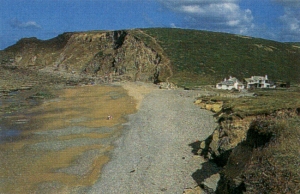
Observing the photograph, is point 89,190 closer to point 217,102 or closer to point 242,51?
point 217,102

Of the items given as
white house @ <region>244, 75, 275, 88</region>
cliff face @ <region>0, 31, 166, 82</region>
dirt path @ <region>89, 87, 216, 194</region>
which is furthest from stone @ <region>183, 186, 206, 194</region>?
cliff face @ <region>0, 31, 166, 82</region>

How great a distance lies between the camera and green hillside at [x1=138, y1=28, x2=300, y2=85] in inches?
3880

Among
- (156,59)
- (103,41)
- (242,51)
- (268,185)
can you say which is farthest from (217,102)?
(103,41)

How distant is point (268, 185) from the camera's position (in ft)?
33.2

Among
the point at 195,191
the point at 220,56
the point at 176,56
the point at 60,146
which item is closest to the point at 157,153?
the point at 195,191

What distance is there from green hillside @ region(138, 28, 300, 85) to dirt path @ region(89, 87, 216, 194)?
43.6 meters

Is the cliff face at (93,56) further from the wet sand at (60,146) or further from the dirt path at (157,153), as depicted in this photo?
the dirt path at (157,153)

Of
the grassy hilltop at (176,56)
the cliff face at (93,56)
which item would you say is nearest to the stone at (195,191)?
the grassy hilltop at (176,56)

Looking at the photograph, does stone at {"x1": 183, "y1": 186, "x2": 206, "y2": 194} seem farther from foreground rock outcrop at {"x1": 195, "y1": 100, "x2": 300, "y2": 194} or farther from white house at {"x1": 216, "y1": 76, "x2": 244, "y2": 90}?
white house at {"x1": 216, "y1": 76, "x2": 244, "y2": 90}

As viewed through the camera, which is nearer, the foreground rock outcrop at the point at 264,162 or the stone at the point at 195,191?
the foreground rock outcrop at the point at 264,162

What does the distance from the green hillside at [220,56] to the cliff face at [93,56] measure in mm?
8062

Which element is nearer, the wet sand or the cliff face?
the wet sand

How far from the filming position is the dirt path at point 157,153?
21981 millimetres

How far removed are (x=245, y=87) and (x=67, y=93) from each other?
138ft
